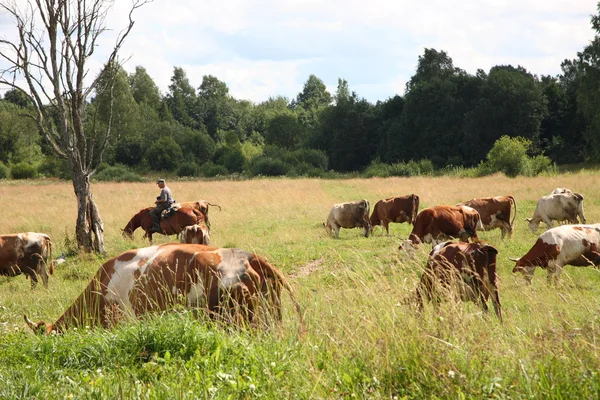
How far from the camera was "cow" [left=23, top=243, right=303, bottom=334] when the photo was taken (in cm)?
629

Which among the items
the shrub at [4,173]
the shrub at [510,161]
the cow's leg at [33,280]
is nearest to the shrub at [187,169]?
the shrub at [4,173]

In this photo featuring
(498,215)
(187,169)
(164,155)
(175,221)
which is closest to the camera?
(498,215)

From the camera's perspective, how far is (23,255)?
1256cm

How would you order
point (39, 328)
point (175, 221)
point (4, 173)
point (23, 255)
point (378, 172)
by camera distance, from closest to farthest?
point (39, 328) → point (23, 255) → point (175, 221) → point (378, 172) → point (4, 173)

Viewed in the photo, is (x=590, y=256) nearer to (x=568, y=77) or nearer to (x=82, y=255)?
(x=82, y=255)

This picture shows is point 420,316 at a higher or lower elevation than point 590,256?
higher

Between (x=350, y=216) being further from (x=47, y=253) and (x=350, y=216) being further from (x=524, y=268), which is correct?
(x=47, y=253)

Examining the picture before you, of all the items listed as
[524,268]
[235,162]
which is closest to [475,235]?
[524,268]

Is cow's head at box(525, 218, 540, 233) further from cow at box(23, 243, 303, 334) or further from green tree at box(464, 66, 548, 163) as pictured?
green tree at box(464, 66, 548, 163)

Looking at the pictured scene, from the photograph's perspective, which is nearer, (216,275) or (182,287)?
(216,275)

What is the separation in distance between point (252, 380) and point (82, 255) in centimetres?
1195

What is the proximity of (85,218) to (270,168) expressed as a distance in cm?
4074

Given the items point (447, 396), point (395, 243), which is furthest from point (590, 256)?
point (447, 396)

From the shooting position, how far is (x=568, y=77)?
283 feet
